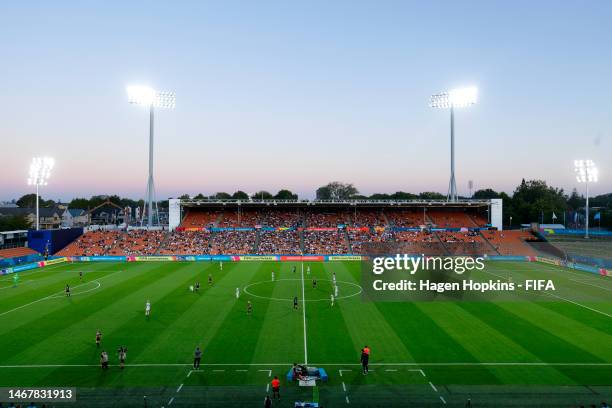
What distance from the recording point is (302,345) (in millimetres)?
22625

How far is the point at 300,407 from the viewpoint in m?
14.8

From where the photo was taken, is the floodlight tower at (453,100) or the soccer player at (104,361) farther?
the floodlight tower at (453,100)

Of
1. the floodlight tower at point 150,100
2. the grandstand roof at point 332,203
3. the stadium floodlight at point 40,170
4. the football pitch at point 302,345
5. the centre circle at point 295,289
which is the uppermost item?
the floodlight tower at point 150,100

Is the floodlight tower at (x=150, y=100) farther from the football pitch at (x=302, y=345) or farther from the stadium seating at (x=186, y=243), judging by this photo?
the football pitch at (x=302, y=345)

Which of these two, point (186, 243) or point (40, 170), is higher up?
point (40, 170)

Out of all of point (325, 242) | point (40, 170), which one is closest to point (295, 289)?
point (325, 242)

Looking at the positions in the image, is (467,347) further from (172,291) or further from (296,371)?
(172,291)

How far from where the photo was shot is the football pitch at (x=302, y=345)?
663 inches

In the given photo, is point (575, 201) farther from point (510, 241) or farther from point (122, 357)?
point (122, 357)

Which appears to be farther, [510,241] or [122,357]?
[510,241]

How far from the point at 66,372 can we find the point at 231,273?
29464 millimetres

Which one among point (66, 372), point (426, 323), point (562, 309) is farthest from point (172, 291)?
point (562, 309)

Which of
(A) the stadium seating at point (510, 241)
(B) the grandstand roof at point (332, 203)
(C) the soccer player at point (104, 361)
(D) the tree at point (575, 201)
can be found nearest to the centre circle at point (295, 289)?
(C) the soccer player at point (104, 361)

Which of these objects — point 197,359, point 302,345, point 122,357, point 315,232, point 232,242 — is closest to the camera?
point 197,359
